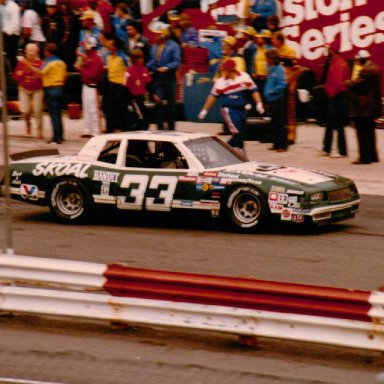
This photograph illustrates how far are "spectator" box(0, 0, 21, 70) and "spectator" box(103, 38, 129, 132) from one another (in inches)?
191

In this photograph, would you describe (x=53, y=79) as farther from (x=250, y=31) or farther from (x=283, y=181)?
(x=283, y=181)

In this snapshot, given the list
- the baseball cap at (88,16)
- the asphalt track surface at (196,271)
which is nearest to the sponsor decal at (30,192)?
the asphalt track surface at (196,271)

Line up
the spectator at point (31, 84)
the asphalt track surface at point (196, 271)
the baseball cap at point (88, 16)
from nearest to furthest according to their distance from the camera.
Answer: the asphalt track surface at point (196, 271)
the spectator at point (31, 84)
the baseball cap at point (88, 16)

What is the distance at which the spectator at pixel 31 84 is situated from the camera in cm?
2153

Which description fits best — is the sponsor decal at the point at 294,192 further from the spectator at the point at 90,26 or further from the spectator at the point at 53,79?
the spectator at the point at 90,26

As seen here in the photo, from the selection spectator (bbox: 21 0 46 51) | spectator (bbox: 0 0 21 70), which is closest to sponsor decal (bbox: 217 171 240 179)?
spectator (bbox: 21 0 46 51)

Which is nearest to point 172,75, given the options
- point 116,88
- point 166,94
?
point 166,94

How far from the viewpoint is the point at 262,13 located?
23.2 m

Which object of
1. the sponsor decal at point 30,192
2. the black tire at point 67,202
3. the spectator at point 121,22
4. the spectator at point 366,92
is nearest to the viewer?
the black tire at point 67,202

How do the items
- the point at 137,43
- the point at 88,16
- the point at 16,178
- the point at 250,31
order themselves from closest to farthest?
the point at 16,178 < the point at 137,43 < the point at 250,31 < the point at 88,16

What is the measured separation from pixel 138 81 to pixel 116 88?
0.74 m

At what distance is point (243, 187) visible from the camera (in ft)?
44.8

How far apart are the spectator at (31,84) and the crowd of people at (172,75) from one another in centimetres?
2

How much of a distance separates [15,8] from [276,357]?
701 inches
